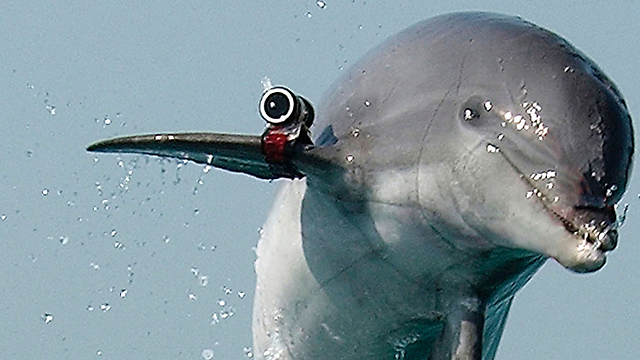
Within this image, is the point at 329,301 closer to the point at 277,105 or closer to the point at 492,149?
the point at 277,105

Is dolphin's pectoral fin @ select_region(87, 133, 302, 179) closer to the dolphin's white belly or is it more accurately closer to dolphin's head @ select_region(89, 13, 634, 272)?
dolphin's head @ select_region(89, 13, 634, 272)

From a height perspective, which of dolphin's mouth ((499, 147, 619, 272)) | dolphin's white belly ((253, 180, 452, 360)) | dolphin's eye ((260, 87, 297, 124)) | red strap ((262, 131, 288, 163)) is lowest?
dolphin's mouth ((499, 147, 619, 272))

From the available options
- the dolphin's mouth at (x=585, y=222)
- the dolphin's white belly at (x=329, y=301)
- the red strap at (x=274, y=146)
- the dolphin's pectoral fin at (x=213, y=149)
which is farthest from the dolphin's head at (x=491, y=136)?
the dolphin's white belly at (x=329, y=301)

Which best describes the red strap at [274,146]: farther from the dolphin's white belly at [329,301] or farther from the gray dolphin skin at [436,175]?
the dolphin's white belly at [329,301]

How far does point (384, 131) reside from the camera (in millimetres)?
7395

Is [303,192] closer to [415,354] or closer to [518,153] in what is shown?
[415,354]

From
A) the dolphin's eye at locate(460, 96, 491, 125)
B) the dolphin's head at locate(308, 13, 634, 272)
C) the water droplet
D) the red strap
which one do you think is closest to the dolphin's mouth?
the dolphin's head at locate(308, 13, 634, 272)

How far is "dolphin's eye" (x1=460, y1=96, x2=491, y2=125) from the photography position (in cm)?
697

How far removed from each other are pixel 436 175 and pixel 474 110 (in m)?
0.44

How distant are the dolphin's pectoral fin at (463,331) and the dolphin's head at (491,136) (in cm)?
51

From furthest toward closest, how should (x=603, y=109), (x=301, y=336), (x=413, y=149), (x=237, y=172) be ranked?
(x=301, y=336) → (x=237, y=172) → (x=413, y=149) → (x=603, y=109)

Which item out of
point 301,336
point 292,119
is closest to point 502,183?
point 292,119

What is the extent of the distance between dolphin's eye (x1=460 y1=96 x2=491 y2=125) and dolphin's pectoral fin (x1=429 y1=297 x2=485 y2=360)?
113 centimetres

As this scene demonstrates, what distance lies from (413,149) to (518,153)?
736 millimetres
